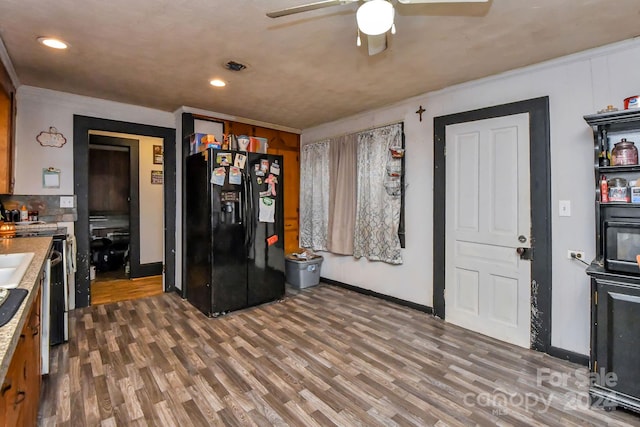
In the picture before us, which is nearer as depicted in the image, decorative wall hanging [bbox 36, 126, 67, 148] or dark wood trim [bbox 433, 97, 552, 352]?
dark wood trim [bbox 433, 97, 552, 352]

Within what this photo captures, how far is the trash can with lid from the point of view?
442 cm

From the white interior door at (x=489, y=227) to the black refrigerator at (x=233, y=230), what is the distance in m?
1.95

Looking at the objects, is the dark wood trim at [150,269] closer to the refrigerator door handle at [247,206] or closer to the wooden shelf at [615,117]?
the refrigerator door handle at [247,206]

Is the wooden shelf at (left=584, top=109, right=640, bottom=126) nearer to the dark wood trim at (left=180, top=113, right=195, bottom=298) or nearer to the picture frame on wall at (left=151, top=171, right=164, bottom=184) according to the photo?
the dark wood trim at (left=180, top=113, right=195, bottom=298)

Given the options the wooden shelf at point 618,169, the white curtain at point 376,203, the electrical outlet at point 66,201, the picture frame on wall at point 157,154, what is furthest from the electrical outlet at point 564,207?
the picture frame on wall at point 157,154

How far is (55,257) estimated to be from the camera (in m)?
2.52

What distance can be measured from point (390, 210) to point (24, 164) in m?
3.93

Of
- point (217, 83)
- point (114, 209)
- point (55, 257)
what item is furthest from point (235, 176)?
point (114, 209)

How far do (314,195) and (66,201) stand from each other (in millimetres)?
3010

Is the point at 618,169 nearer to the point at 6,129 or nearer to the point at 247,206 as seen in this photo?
the point at 247,206

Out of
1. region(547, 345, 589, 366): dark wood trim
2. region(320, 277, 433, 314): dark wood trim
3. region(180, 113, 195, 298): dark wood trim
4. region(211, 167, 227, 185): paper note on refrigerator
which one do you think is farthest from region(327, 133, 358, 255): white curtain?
region(547, 345, 589, 366): dark wood trim

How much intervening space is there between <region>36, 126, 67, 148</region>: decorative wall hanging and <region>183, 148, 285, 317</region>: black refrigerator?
4.21 ft

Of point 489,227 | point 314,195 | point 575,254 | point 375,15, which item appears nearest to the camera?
point 375,15

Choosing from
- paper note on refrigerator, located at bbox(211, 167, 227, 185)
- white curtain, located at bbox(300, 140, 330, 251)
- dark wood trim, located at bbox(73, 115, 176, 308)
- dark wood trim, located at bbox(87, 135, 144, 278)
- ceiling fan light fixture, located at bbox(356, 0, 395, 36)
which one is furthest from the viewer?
dark wood trim, located at bbox(87, 135, 144, 278)
